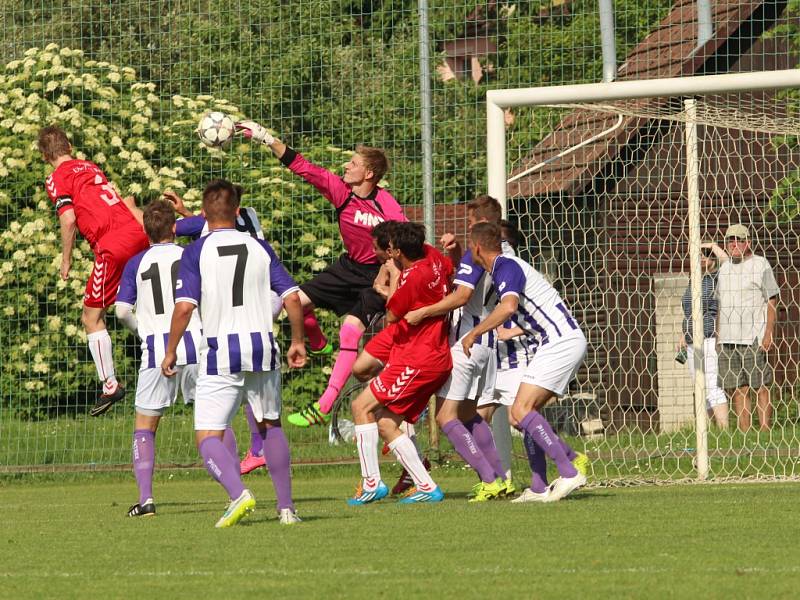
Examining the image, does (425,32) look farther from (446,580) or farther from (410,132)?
(446,580)

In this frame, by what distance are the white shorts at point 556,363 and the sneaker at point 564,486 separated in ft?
1.84

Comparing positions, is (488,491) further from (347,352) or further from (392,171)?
(392,171)

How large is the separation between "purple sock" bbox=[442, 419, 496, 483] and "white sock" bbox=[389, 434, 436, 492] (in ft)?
0.99

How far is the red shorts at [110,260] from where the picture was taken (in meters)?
12.3

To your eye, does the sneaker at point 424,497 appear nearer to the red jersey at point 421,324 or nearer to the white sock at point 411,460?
the white sock at point 411,460

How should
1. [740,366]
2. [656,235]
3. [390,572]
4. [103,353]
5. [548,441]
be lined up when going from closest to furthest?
[390,572], [548,441], [103,353], [740,366], [656,235]

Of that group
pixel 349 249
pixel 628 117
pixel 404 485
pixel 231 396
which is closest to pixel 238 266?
pixel 231 396

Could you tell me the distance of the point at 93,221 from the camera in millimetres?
12391

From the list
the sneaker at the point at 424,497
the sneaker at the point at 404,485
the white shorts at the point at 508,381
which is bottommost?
the sneaker at the point at 404,485

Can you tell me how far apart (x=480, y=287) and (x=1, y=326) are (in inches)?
315

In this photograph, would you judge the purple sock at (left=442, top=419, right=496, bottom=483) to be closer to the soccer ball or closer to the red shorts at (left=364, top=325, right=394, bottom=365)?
the red shorts at (left=364, top=325, right=394, bottom=365)

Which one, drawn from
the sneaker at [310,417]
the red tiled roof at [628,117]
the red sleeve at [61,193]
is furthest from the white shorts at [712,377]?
the red sleeve at [61,193]

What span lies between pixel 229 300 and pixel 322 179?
10.1ft

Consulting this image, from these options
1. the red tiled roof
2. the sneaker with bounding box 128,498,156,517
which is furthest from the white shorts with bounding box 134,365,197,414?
the red tiled roof
